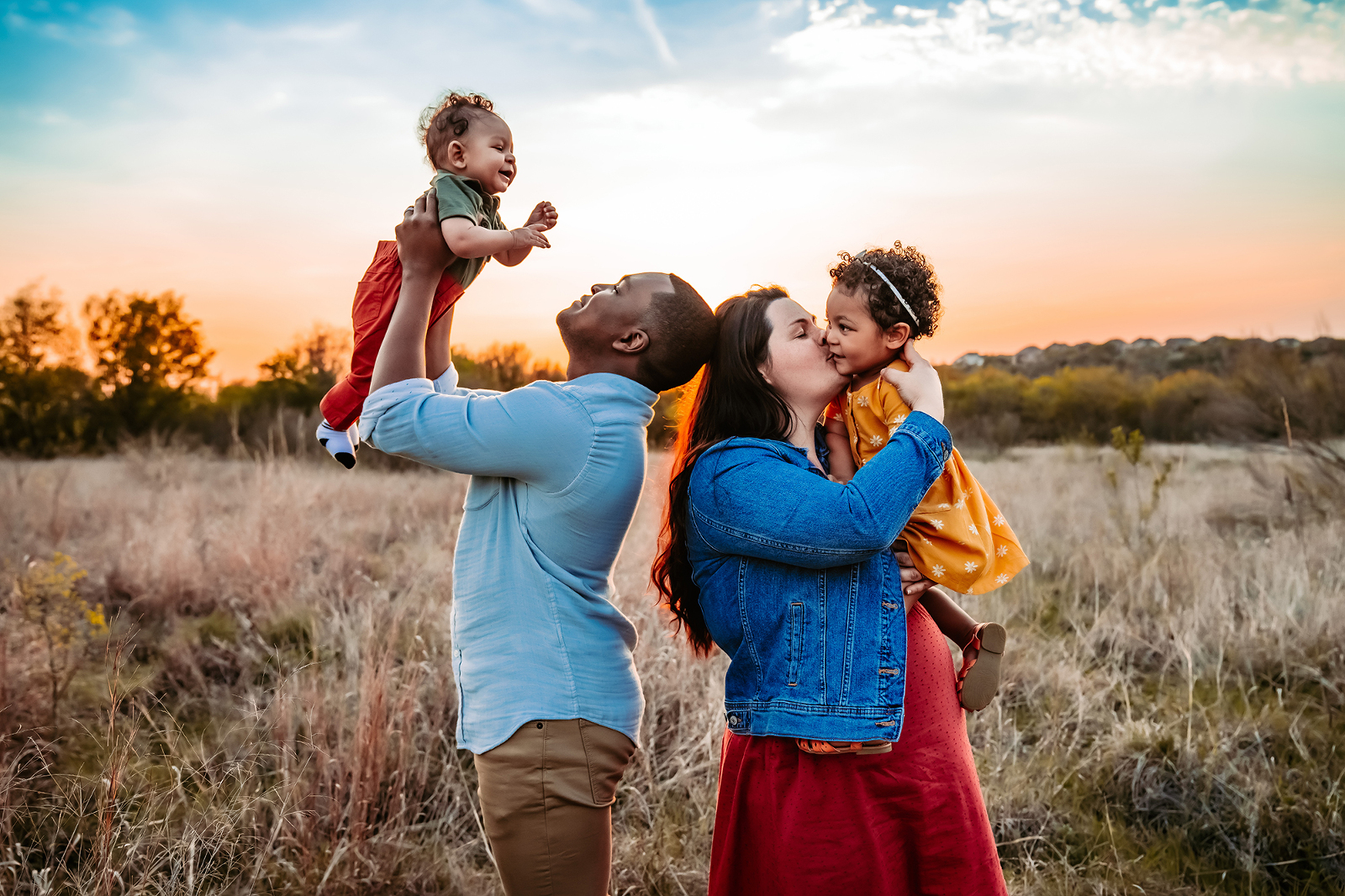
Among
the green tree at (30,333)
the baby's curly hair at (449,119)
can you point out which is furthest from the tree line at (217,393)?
the baby's curly hair at (449,119)

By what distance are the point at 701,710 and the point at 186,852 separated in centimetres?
188

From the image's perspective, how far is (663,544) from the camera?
212 cm

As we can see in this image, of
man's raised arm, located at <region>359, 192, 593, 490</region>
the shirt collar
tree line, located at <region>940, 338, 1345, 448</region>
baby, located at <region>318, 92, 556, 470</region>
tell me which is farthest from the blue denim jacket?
tree line, located at <region>940, 338, 1345, 448</region>

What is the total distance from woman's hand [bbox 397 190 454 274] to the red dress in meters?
1.25

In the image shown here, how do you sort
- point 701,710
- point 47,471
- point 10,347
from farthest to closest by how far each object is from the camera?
1. point 10,347
2. point 47,471
3. point 701,710

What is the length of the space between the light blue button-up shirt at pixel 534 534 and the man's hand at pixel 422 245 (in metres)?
0.29

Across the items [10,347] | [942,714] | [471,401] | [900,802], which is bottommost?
[900,802]

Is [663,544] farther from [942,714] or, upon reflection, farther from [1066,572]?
[1066,572]

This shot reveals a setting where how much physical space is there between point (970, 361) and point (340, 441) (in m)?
26.1

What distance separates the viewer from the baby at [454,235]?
1.93 m

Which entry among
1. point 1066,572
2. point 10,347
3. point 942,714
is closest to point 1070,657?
point 1066,572

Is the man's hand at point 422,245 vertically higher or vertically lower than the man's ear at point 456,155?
lower

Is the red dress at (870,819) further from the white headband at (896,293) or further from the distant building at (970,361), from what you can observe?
the distant building at (970,361)

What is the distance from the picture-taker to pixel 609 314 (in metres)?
1.80
